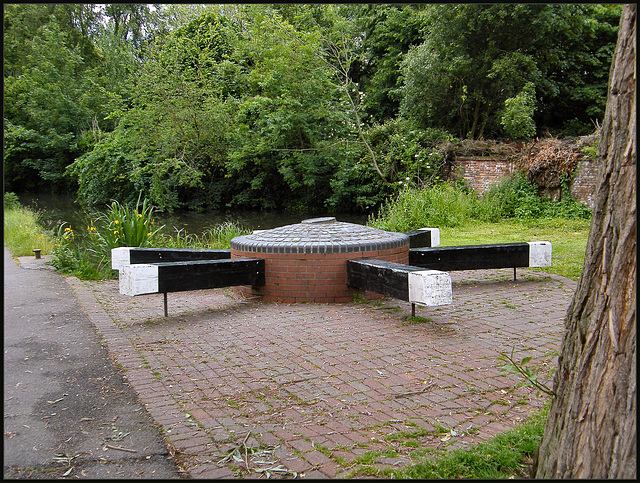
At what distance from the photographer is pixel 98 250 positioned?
33.3ft

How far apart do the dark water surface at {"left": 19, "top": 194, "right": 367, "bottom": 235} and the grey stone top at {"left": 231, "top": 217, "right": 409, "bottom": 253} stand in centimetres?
1196

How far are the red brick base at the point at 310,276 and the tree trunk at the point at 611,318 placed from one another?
4139 millimetres

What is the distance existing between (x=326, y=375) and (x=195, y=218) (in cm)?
2055

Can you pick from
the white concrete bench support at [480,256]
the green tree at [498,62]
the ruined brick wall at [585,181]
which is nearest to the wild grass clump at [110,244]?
the white concrete bench support at [480,256]

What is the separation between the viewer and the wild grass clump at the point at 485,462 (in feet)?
8.32

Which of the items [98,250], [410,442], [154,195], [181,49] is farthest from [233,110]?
[410,442]

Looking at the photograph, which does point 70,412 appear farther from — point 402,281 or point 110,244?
point 110,244

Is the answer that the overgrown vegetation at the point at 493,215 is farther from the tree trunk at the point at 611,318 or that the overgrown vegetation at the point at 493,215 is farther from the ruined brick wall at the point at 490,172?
the tree trunk at the point at 611,318

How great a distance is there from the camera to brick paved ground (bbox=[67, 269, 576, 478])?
292 cm

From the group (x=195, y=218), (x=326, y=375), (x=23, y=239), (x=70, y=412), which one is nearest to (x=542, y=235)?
(x=326, y=375)

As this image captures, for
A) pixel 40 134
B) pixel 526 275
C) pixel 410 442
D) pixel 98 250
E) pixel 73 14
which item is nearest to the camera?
pixel 410 442

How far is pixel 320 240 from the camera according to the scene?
642cm

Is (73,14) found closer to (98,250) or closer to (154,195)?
(154,195)

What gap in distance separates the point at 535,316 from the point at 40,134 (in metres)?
36.1
